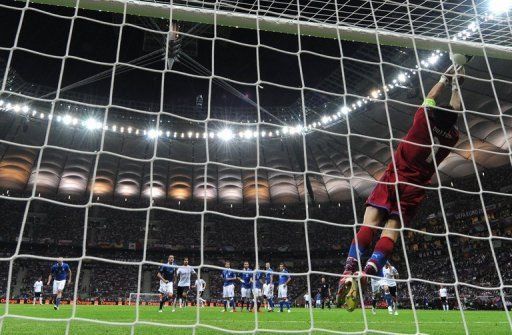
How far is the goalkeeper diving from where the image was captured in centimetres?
376

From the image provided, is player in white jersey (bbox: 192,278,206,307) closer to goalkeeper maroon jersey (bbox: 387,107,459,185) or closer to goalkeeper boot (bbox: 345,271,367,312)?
goalkeeper boot (bbox: 345,271,367,312)

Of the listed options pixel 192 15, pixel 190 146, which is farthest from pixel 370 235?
pixel 190 146

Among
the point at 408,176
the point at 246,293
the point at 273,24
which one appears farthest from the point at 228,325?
the point at 246,293

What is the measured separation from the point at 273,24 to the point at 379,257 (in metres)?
2.43

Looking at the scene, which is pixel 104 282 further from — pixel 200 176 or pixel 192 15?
pixel 192 15

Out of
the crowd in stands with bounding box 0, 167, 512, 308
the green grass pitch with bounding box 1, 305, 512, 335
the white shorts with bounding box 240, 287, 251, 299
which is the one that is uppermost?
the crowd in stands with bounding box 0, 167, 512, 308

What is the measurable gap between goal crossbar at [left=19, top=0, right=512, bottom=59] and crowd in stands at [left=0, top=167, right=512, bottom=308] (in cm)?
1919

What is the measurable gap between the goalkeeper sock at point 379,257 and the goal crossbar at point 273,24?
2.10 m

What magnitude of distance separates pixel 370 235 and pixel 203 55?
2169 cm

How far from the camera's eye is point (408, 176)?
392cm

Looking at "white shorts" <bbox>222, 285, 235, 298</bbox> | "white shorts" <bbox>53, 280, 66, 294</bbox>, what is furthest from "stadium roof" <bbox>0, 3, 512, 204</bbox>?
"white shorts" <bbox>53, 280, 66, 294</bbox>

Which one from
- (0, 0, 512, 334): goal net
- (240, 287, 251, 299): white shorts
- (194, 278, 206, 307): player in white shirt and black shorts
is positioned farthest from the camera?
(0, 0, 512, 334): goal net

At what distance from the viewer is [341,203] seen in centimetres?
2956

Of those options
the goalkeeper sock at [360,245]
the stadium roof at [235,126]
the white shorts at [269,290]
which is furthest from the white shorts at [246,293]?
the goalkeeper sock at [360,245]
